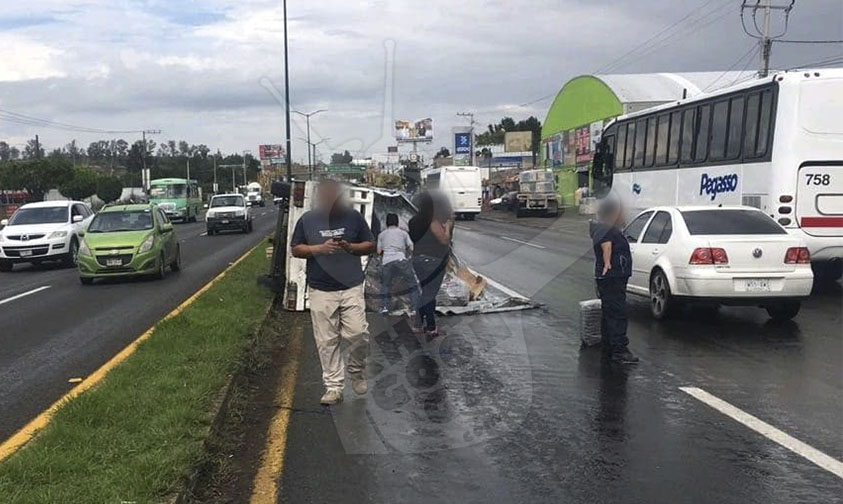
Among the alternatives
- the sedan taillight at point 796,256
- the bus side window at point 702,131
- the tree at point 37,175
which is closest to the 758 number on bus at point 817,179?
the bus side window at point 702,131

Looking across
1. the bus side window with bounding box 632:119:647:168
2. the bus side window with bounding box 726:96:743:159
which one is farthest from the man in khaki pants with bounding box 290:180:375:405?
the bus side window with bounding box 632:119:647:168

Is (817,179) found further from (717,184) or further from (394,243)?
(394,243)

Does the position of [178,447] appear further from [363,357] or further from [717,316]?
[717,316]

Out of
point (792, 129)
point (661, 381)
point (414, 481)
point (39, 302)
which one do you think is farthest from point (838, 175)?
point (39, 302)

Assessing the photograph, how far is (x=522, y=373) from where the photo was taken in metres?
8.14

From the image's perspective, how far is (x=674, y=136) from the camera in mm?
18359

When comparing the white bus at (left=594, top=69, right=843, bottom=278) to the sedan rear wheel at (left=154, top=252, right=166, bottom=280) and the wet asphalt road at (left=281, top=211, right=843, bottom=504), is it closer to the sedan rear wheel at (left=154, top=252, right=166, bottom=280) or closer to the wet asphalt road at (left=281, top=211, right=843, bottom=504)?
the wet asphalt road at (left=281, top=211, right=843, bottom=504)

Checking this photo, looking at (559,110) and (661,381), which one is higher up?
(559,110)

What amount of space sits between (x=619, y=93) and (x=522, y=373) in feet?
152

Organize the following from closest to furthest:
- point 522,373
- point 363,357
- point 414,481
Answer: point 414,481 → point 363,357 → point 522,373

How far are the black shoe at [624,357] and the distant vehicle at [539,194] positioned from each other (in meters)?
42.0

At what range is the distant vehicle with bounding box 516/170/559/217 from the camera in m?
50.2

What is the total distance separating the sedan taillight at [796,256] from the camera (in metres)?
10.4

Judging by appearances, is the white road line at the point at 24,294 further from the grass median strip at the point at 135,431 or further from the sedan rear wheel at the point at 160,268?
the grass median strip at the point at 135,431
